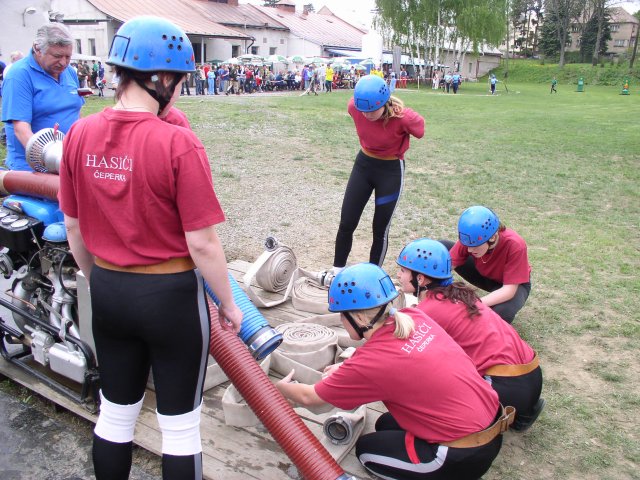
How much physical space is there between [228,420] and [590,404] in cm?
237

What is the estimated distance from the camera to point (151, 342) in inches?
79.5

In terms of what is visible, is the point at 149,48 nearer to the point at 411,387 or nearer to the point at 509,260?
the point at 411,387

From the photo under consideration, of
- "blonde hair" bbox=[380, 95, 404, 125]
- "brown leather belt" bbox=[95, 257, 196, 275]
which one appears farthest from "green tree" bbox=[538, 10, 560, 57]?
"brown leather belt" bbox=[95, 257, 196, 275]

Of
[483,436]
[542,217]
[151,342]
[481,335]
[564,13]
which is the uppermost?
[564,13]

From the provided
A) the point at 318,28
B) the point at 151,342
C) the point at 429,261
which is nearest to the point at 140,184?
the point at 151,342

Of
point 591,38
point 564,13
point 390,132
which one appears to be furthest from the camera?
point 591,38

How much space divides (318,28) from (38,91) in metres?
57.5

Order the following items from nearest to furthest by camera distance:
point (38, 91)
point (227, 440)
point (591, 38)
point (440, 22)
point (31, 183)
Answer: point (227, 440)
point (31, 183)
point (38, 91)
point (440, 22)
point (591, 38)

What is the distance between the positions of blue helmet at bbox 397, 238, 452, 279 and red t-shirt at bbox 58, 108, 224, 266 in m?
1.63

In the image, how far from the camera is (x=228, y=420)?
317 centimetres

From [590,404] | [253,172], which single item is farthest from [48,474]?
[253,172]

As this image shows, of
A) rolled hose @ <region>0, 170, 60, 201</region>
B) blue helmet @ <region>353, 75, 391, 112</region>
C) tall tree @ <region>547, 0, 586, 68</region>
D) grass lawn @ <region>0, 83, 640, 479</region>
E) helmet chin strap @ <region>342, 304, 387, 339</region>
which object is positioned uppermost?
tall tree @ <region>547, 0, 586, 68</region>

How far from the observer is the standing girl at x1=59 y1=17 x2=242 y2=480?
72.7 inches

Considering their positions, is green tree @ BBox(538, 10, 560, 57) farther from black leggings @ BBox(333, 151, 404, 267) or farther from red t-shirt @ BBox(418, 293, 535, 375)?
red t-shirt @ BBox(418, 293, 535, 375)
